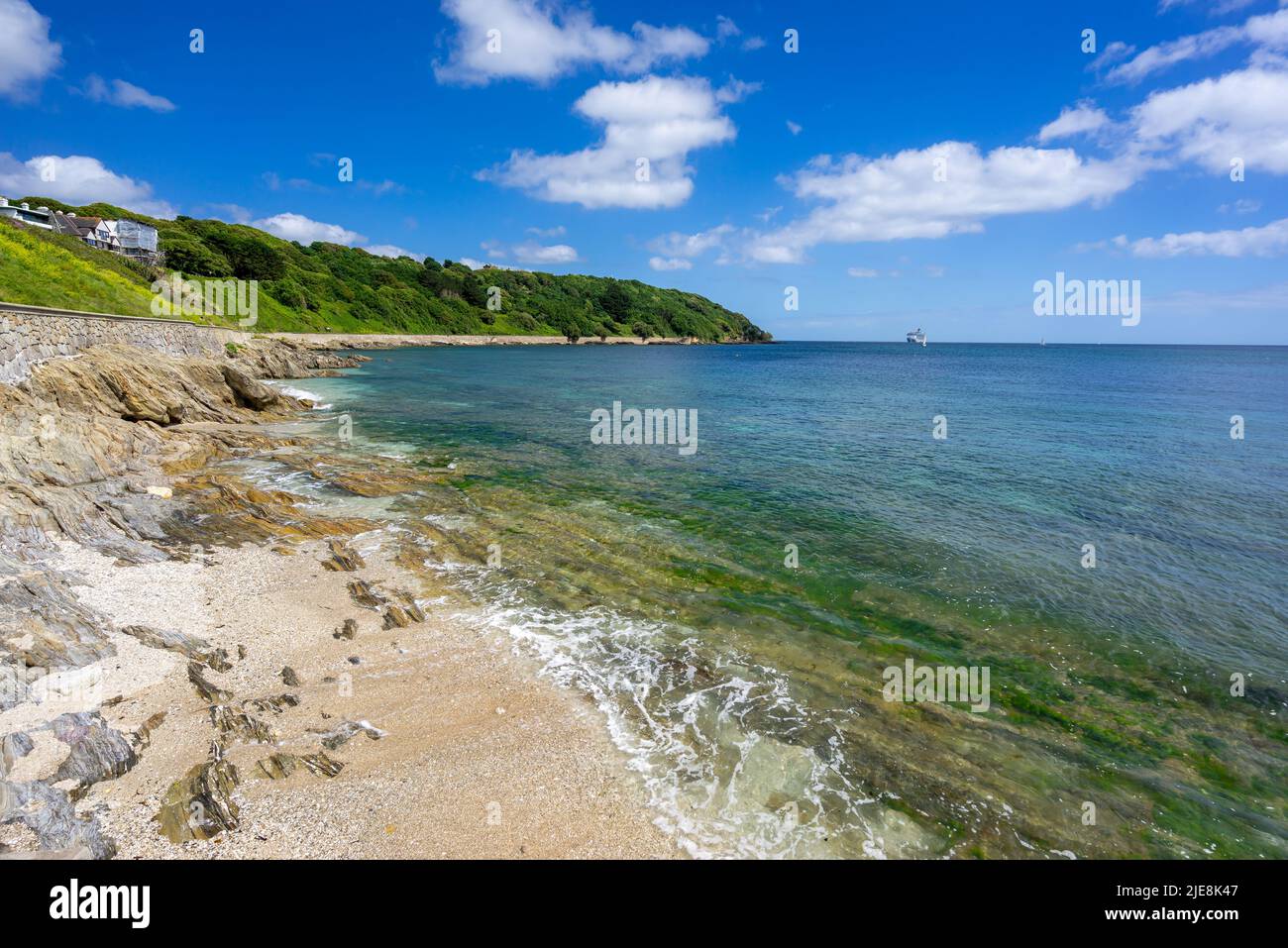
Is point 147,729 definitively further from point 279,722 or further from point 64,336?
point 64,336

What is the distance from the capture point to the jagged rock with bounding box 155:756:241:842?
22.7ft

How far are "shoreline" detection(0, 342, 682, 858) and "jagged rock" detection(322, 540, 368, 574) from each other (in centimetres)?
6

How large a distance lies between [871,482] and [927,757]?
18090 millimetres

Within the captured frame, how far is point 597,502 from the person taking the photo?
22281 millimetres

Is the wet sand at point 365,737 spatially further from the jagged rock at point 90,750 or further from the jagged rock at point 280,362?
the jagged rock at point 280,362

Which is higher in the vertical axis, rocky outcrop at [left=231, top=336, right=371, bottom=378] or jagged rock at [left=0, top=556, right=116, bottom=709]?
rocky outcrop at [left=231, top=336, right=371, bottom=378]

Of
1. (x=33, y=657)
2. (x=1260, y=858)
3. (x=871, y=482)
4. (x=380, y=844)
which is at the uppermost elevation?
(x=871, y=482)

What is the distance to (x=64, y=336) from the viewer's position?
26562 millimetres

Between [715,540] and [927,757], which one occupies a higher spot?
[715,540]

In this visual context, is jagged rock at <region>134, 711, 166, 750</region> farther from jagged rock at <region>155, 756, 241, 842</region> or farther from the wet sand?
jagged rock at <region>155, 756, 241, 842</region>

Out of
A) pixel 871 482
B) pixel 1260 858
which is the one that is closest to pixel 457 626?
pixel 1260 858

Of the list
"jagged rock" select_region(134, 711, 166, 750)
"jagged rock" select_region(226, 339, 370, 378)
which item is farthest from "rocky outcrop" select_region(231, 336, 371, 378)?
"jagged rock" select_region(134, 711, 166, 750)

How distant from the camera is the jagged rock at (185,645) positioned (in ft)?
34.7
